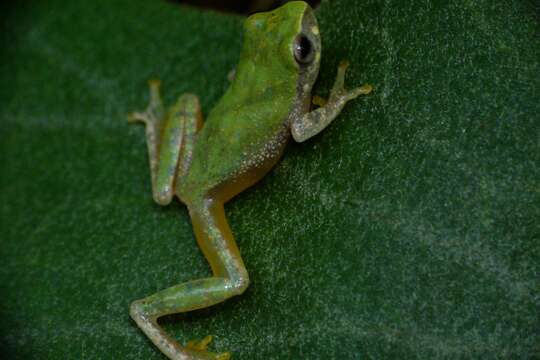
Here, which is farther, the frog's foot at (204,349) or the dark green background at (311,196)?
the frog's foot at (204,349)

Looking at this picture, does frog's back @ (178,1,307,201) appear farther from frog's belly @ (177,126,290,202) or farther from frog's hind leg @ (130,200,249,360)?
frog's hind leg @ (130,200,249,360)

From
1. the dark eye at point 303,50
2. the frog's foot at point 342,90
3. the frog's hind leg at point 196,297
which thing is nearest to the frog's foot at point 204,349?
the frog's hind leg at point 196,297

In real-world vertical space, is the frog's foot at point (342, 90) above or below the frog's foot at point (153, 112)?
above

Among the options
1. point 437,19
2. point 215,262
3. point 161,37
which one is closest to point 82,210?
point 215,262

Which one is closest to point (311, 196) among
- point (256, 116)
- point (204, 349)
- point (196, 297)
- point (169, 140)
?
point (256, 116)

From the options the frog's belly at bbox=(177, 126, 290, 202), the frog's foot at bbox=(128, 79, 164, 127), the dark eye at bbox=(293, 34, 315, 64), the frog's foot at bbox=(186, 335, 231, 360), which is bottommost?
the frog's foot at bbox=(186, 335, 231, 360)

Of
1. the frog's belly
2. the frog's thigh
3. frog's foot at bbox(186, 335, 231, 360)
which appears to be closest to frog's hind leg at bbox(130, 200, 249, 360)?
frog's foot at bbox(186, 335, 231, 360)

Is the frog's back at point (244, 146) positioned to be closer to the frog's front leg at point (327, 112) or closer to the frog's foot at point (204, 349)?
the frog's front leg at point (327, 112)
